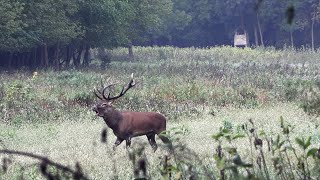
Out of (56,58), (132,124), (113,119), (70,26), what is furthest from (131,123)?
(56,58)

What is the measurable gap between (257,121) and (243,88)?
23.0ft

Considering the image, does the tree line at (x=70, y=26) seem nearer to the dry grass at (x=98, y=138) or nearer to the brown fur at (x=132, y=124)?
the dry grass at (x=98, y=138)

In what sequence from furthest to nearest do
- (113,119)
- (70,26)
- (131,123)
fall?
1. (70,26)
2. (113,119)
3. (131,123)

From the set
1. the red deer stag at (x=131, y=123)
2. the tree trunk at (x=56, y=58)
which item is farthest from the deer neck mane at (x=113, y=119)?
the tree trunk at (x=56, y=58)

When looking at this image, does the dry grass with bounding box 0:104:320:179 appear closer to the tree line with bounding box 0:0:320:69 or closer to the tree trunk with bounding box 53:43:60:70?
the tree line with bounding box 0:0:320:69

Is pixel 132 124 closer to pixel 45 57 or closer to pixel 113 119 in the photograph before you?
pixel 113 119

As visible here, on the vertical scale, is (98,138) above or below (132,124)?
below

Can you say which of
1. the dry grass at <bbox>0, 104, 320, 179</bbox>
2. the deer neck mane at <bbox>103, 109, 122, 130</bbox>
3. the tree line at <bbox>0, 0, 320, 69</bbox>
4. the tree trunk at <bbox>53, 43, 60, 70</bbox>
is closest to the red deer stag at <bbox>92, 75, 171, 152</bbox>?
the deer neck mane at <bbox>103, 109, 122, 130</bbox>

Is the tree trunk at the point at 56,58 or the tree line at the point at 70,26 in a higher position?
the tree line at the point at 70,26

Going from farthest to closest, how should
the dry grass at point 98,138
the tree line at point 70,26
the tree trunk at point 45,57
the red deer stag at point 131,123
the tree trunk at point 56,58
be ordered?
1. the tree trunk at point 56,58
2. the tree trunk at point 45,57
3. the tree line at point 70,26
4. the red deer stag at point 131,123
5. the dry grass at point 98,138

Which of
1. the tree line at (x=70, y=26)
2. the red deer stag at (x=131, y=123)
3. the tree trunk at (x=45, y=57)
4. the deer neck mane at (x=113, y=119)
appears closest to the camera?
the red deer stag at (x=131, y=123)

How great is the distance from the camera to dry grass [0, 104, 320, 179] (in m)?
10.4

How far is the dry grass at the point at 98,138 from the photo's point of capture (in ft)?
34.1

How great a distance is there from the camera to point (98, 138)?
15.5 meters
